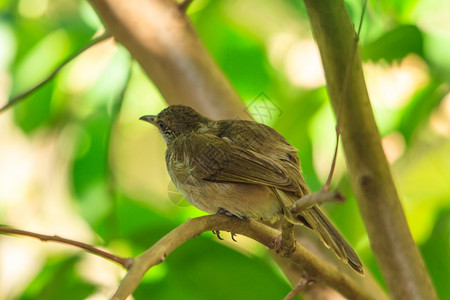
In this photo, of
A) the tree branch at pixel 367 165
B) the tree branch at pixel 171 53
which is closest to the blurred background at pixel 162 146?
the tree branch at pixel 171 53

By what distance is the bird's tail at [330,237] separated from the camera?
172cm

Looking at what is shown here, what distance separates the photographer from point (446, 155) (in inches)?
132

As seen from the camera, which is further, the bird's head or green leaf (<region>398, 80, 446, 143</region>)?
green leaf (<region>398, 80, 446, 143</region>)

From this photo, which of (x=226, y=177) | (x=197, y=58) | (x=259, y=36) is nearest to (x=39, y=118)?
(x=197, y=58)

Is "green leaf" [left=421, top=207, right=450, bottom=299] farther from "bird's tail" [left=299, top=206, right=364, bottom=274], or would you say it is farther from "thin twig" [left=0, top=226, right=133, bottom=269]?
"thin twig" [left=0, top=226, right=133, bottom=269]

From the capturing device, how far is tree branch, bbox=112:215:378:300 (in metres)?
1.17

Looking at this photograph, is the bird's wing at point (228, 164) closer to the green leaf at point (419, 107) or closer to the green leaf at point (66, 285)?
the green leaf at point (66, 285)

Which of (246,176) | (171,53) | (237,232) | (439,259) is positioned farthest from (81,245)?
A: (439,259)

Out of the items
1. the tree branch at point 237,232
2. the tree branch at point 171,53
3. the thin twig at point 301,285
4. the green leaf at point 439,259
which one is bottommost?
the green leaf at point 439,259

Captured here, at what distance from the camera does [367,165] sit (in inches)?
77.4

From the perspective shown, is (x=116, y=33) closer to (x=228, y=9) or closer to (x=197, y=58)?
(x=197, y=58)

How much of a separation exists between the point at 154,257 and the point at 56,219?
3064mm

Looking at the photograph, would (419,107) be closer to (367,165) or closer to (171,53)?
(367,165)

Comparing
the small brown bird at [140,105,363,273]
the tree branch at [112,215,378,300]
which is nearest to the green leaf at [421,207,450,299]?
the tree branch at [112,215,378,300]
